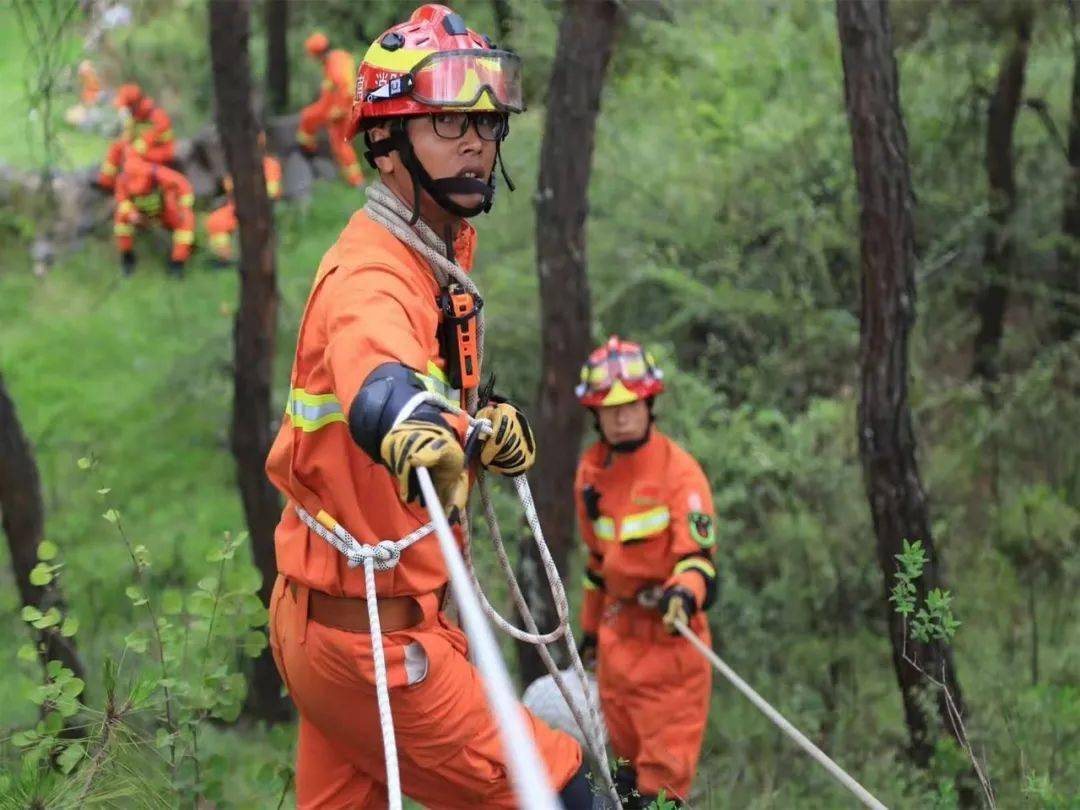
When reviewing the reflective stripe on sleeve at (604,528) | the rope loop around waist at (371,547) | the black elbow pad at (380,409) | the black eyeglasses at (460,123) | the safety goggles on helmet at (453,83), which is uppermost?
the safety goggles on helmet at (453,83)

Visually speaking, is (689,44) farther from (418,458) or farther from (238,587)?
(418,458)

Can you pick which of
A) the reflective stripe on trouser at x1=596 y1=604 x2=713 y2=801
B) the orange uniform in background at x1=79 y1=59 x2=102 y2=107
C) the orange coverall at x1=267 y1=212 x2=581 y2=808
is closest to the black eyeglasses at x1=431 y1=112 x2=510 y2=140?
the orange coverall at x1=267 y1=212 x2=581 y2=808

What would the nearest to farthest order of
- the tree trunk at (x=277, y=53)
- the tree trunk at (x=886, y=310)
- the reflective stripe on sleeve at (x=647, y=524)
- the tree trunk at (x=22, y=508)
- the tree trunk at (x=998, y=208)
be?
the tree trunk at (x=886, y=310) < the reflective stripe on sleeve at (x=647, y=524) < the tree trunk at (x=22, y=508) < the tree trunk at (x=998, y=208) < the tree trunk at (x=277, y=53)

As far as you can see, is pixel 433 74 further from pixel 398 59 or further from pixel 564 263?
pixel 564 263

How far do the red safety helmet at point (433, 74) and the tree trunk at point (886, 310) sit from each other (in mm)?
2282

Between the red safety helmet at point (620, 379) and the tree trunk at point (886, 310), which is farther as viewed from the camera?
the red safety helmet at point (620, 379)

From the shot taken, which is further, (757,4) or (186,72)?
(186,72)

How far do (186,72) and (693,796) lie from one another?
15955 millimetres

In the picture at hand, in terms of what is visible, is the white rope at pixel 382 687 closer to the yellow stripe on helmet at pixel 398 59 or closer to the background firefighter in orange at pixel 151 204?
the yellow stripe on helmet at pixel 398 59

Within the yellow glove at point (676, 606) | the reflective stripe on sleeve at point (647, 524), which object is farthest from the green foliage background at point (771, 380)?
the reflective stripe on sleeve at point (647, 524)

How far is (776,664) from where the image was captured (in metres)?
8.05

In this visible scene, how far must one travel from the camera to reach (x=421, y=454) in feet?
8.21

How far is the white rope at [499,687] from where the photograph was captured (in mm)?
1703

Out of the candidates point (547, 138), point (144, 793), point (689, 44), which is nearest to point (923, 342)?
point (689, 44)
